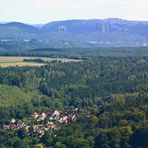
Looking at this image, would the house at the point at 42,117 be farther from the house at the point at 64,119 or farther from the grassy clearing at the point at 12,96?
the grassy clearing at the point at 12,96

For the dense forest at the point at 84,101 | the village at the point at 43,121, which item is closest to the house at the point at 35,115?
the village at the point at 43,121

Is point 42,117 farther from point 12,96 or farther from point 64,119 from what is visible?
point 12,96

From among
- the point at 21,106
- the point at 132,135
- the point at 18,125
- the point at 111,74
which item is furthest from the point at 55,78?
the point at 132,135

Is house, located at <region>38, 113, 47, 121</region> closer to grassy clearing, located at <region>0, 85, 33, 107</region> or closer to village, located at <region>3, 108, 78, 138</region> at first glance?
village, located at <region>3, 108, 78, 138</region>

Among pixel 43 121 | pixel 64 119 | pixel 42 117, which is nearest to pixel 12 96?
pixel 42 117

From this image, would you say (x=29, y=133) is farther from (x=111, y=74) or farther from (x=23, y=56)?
(x=23, y=56)

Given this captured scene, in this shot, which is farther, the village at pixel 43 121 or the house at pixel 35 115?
the house at pixel 35 115

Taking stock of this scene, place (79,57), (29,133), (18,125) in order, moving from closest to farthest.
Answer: (29,133) < (18,125) < (79,57)
